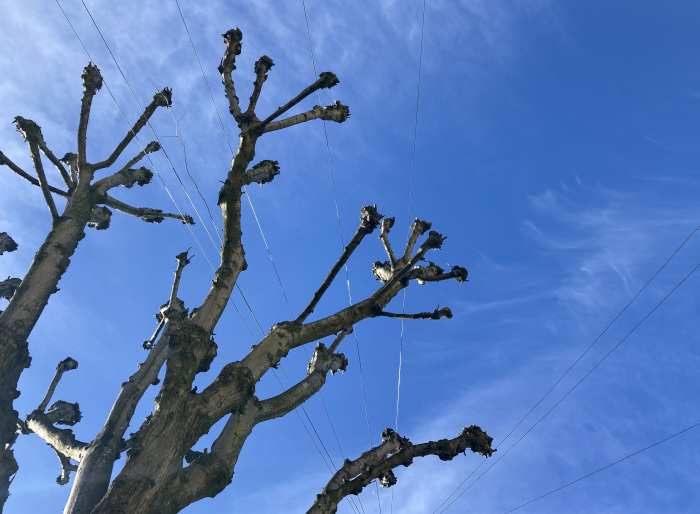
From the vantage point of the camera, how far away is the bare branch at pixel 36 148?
8.30m

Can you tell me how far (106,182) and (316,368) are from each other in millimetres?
4286

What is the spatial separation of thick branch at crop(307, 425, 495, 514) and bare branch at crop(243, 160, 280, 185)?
4.07 metres

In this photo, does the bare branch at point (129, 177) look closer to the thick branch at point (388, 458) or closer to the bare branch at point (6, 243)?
the bare branch at point (6, 243)

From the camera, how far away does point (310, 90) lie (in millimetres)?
8453

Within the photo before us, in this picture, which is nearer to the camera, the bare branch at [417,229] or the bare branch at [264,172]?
the bare branch at [264,172]

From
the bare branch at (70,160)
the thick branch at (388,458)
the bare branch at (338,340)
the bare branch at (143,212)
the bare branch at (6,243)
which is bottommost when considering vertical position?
the thick branch at (388,458)

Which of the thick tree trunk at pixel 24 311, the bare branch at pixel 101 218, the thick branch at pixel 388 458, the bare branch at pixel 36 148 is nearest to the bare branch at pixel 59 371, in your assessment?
the thick tree trunk at pixel 24 311

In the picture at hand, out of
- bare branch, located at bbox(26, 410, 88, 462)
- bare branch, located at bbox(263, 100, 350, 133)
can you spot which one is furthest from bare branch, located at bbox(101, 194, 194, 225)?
bare branch, located at bbox(26, 410, 88, 462)

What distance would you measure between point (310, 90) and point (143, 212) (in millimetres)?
3505

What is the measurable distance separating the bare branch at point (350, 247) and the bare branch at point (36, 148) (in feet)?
12.7

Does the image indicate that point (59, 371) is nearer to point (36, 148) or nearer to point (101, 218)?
point (101, 218)

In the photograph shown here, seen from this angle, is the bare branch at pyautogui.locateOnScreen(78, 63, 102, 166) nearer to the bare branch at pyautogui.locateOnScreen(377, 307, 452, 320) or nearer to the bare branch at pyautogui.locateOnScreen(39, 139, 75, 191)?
the bare branch at pyautogui.locateOnScreen(39, 139, 75, 191)

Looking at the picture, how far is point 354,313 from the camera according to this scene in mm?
8023

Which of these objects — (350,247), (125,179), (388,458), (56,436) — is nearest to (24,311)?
(56,436)
